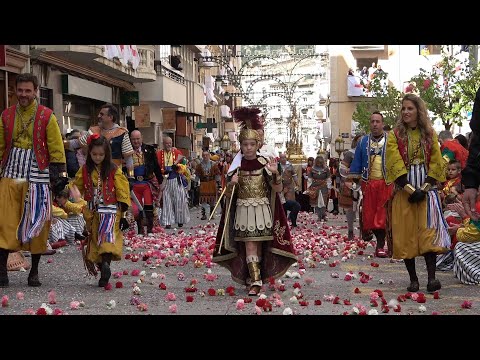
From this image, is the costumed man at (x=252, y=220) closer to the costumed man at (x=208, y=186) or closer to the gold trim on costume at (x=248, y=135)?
the gold trim on costume at (x=248, y=135)

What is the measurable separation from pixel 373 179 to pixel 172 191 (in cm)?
759

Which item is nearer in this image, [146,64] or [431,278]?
[431,278]

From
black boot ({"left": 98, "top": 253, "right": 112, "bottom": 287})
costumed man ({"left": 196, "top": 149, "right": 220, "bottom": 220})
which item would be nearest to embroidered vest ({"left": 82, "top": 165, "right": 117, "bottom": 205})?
black boot ({"left": 98, "top": 253, "right": 112, "bottom": 287})

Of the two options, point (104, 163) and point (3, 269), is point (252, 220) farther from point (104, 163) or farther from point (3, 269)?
point (3, 269)

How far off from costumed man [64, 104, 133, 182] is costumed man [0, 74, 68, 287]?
1.43 m

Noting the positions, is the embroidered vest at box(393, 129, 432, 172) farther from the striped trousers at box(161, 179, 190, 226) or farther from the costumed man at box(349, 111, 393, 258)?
the striped trousers at box(161, 179, 190, 226)

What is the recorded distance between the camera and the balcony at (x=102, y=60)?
1036 inches

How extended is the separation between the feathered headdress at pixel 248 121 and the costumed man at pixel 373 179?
4127 millimetres

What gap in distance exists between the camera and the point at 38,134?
10547mm

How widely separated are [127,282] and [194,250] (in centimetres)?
390

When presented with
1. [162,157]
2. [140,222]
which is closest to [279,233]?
[140,222]

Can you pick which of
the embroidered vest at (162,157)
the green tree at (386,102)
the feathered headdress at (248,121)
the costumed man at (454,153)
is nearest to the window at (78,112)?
the embroidered vest at (162,157)

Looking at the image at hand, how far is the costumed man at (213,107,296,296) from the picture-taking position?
10.2 meters
